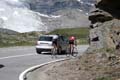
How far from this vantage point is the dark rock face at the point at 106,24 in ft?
71.2

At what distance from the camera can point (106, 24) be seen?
23047 mm

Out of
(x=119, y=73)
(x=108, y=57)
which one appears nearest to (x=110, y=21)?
(x=108, y=57)

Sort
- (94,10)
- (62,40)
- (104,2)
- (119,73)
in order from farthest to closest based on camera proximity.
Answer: (62,40), (94,10), (104,2), (119,73)

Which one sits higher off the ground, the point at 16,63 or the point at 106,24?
the point at 106,24

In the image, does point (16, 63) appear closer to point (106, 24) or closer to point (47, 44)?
point (106, 24)

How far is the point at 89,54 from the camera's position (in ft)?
74.5

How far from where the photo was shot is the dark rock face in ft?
71.2

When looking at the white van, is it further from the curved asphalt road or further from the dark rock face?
the dark rock face

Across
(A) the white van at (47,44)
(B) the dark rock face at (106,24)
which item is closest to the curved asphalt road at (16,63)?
(A) the white van at (47,44)

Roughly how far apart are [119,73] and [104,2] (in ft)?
20.6

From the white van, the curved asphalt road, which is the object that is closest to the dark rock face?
the curved asphalt road

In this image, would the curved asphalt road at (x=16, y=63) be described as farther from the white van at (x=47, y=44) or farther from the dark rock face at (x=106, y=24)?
the dark rock face at (x=106, y=24)

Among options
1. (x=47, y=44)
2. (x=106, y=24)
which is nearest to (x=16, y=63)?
(x=106, y=24)

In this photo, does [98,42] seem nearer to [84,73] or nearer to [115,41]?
[115,41]
